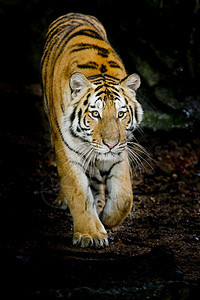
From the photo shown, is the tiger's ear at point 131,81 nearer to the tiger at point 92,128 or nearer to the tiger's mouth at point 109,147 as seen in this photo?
the tiger at point 92,128

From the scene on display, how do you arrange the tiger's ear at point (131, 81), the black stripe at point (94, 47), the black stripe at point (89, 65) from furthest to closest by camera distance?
the black stripe at point (94, 47), the black stripe at point (89, 65), the tiger's ear at point (131, 81)

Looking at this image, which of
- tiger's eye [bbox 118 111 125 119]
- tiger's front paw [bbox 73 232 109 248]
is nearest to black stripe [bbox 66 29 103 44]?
tiger's eye [bbox 118 111 125 119]

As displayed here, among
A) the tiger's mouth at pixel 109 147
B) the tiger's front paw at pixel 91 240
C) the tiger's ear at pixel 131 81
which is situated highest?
the tiger's ear at pixel 131 81

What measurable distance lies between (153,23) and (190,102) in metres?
1.27

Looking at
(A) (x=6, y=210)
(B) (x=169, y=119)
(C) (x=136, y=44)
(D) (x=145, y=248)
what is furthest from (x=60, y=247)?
(C) (x=136, y=44)

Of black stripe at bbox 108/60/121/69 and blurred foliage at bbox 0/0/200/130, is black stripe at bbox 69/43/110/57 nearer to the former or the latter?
black stripe at bbox 108/60/121/69

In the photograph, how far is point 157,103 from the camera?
6.84m

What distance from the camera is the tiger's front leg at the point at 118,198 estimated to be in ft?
12.3

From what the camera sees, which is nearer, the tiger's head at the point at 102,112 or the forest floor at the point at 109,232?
the forest floor at the point at 109,232

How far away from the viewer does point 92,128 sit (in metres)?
3.55

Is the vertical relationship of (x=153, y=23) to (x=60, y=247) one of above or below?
above

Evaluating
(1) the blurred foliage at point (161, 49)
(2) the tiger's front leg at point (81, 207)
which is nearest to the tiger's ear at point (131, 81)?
(2) the tiger's front leg at point (81, 207)

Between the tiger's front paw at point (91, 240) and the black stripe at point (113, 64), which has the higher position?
the black stripe at point (113, 64)

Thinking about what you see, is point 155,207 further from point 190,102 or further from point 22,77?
point 22,77
